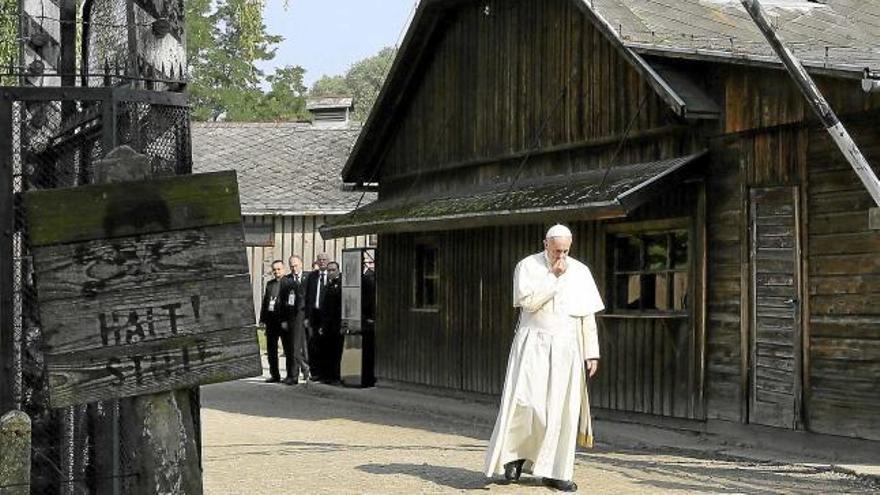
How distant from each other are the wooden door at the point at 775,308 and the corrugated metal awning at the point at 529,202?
106 centimetres

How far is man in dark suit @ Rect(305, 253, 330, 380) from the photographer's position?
24.5 meters

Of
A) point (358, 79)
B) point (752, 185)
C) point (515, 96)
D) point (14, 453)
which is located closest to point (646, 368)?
point (752, 185)

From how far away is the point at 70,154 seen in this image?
26.6 feet

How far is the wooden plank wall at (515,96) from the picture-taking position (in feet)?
57.4

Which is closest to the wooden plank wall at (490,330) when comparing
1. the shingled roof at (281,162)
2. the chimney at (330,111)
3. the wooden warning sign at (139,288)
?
the wooden warning sign at (139,288)

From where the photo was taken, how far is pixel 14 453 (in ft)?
18.6

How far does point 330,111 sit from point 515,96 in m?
25.1

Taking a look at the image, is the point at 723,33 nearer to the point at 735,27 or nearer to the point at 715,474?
the point at 735,27

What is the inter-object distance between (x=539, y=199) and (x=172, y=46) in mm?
9801

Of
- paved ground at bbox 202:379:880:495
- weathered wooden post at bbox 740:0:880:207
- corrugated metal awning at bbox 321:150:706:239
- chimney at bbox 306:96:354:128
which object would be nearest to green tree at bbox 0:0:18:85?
paved ground at bbox 202:379:880:495

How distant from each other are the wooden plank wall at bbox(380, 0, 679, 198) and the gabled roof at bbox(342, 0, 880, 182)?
0.47 m

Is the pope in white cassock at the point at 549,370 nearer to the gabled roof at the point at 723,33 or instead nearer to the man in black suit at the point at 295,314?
the gabled roof at the point at 723,33

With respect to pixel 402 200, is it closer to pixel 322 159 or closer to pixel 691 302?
pixel 691 302

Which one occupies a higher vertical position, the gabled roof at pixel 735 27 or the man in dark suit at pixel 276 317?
the gabled roof at pixel 735 27
